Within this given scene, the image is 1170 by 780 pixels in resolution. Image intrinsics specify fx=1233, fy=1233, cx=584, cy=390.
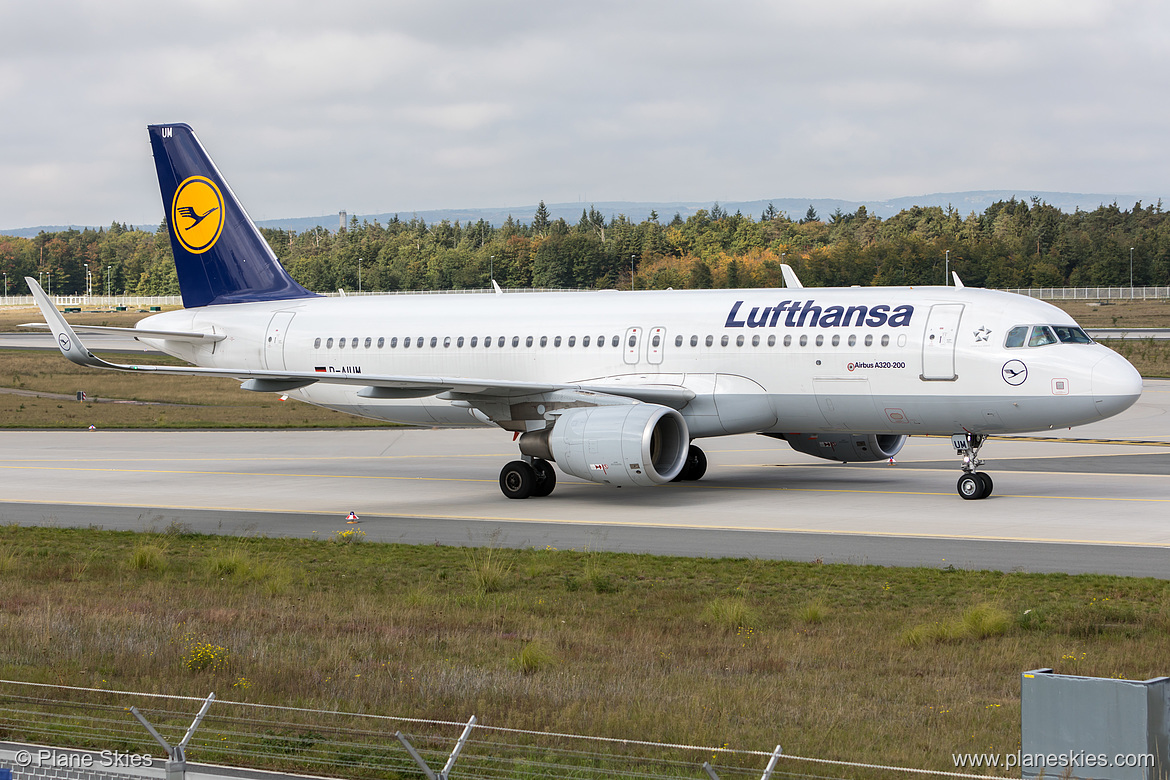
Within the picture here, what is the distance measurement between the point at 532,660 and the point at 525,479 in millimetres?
14639

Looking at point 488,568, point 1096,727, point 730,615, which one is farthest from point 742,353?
point 1096,727

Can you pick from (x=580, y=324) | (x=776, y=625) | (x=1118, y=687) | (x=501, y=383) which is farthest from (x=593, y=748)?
(x=580, y=324)

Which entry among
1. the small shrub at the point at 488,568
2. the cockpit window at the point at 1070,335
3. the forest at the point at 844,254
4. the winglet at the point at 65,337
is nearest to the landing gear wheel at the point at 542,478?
the small shrub at the point at 488,568

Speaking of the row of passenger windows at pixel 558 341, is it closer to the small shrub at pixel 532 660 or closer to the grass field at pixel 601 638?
the grass field at pixel 601 638

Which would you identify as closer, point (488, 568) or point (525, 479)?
point (488, 568)

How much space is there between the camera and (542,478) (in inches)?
1057

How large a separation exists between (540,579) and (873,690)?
715 centimetres

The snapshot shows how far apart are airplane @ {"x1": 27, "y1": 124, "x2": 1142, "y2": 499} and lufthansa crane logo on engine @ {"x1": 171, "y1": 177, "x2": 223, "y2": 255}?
4 cm

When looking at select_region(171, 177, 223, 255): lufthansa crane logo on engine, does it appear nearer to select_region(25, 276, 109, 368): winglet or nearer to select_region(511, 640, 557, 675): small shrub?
select_region(25, 276, 109, 368): winglet

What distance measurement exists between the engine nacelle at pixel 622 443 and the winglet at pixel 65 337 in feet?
29.7

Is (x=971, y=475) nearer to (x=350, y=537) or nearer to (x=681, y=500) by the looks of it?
(x=681, y=500)

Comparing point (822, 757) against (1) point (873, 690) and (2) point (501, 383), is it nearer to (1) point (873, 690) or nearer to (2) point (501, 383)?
(1) point (873, 690)

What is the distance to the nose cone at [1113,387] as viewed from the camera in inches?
903

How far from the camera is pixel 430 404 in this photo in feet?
95.6
